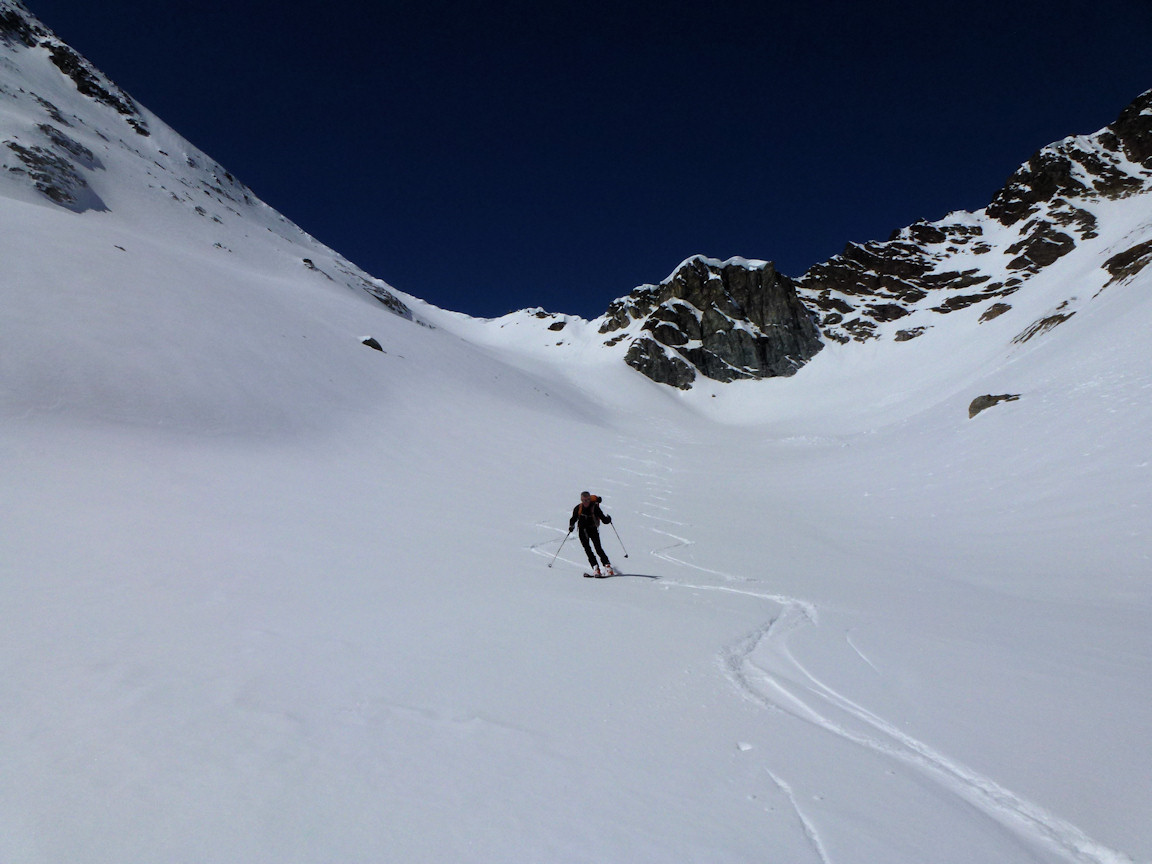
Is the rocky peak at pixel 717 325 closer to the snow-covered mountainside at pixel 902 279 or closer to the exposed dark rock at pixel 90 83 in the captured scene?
the snow-covered mountainside at pixel 902 279

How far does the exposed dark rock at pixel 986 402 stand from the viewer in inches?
725

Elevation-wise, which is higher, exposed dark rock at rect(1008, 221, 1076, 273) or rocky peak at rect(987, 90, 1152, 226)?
rocky peak at rect(987, 90, 1152, 226)

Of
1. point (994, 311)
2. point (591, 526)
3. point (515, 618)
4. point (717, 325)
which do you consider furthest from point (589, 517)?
point (717, 325)

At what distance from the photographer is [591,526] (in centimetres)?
871

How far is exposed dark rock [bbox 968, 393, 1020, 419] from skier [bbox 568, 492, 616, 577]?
55.6ft

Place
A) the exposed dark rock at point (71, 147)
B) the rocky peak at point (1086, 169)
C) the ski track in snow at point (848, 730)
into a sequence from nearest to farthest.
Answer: the ski track in snow at point (848, 730) < the exposed dark rock at point (71, 147) < the rocky peak at point (1086, 169)

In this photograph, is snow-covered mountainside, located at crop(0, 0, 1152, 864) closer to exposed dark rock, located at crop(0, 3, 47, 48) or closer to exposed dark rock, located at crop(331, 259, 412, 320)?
exposed dark rock, located at crop(331, 259, 412, 320)

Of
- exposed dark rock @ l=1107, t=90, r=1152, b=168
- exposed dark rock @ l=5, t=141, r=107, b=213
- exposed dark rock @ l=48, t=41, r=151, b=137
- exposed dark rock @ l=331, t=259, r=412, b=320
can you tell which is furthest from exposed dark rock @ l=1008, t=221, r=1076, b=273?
exposed dark rock @ l=48, t=41, r=151, b=137

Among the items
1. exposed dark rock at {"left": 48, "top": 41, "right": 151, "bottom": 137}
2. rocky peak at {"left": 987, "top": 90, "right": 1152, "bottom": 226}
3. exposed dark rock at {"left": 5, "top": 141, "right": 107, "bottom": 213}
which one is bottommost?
exposed dark rock at {"left": 5, "top": 141, "right": 107, "bottom": 213}

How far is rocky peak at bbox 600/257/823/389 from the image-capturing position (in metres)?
84.9

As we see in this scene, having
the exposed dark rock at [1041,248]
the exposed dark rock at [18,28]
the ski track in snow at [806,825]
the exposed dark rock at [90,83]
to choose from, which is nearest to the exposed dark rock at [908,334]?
the exposed dark rock at [1041,248]

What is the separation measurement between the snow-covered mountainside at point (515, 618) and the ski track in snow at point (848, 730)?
3 cm

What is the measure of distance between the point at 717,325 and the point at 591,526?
87569mm

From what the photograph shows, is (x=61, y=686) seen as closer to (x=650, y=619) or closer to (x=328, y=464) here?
(x=650, y=619)
